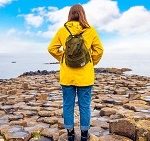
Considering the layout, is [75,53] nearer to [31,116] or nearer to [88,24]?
[88,24]

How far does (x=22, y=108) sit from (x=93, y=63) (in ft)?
10.8

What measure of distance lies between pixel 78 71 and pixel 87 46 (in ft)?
1.13

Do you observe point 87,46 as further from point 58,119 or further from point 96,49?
point 58,119

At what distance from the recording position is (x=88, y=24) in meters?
5.29

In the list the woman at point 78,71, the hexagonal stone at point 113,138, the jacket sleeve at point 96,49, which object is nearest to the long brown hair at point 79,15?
the woman at point 78,71

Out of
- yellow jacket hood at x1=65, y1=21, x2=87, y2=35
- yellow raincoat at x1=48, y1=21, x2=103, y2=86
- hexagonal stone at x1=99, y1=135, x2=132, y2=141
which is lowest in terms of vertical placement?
hexagonal stone at x1=99, y1=135, x2=132, y2=141

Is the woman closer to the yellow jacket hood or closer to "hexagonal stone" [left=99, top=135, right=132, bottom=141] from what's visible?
the yellow jacket hood

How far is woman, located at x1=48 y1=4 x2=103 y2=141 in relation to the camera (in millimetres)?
5164

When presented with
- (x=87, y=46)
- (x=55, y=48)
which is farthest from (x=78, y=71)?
(x=55, y=48)

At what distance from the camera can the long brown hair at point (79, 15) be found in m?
5.23

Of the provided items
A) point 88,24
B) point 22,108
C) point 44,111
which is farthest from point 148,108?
point 88,24

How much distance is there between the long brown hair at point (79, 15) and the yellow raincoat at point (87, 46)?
2.2 inches

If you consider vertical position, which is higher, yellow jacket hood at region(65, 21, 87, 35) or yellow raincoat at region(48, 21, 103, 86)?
yellow jacket hood at region(65, 21, 87, 35)

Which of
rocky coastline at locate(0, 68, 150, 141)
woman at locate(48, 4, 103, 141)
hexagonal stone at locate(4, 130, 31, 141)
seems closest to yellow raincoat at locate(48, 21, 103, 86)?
woman at locate(48, 4, 103, 141)
